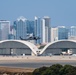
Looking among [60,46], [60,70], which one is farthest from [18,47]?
[60,70]

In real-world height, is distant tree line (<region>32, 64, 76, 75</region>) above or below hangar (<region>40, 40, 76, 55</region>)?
below

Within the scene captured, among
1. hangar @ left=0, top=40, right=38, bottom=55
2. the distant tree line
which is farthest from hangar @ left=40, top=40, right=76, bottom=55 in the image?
the distant tree line

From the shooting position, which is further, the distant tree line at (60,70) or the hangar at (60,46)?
the hangar at (60,46)

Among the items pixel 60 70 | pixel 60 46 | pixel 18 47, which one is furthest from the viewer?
pixel 18 47

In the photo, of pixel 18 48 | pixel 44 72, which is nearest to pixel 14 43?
pixel 18 48

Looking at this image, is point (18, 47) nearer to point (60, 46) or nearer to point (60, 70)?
point (60, 46)

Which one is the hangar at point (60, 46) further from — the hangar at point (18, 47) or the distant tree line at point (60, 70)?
the distant tree line at point (60, 70)

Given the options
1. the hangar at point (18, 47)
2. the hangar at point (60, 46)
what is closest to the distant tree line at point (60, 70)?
the hangar at point (60, 46)

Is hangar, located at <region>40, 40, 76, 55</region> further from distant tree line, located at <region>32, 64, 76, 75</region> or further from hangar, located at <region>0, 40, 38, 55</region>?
distant tree line, located at <region>32, 64, 76, 75</region>
